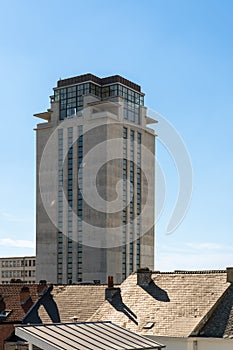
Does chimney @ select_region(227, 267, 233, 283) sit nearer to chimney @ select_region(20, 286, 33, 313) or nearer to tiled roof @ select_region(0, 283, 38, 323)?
tiled roof @ select_region(0, 283, 38, 323)

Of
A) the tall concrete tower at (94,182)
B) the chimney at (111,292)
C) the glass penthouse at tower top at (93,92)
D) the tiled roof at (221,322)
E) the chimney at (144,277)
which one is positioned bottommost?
the tiled roof at (221,322)

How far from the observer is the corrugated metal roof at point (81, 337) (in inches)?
1016

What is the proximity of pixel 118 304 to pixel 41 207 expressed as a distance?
95847 mm

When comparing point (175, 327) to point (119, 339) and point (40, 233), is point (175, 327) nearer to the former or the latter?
point (119, 339)

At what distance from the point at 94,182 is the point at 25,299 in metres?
73.7

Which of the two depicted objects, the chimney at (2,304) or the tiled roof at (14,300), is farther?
the chimney at (2,304)

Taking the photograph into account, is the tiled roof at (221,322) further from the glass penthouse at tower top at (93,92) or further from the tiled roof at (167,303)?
the glass penthouse at tower top at (93,92)

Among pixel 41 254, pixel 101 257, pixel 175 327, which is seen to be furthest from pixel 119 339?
pixel 41 254

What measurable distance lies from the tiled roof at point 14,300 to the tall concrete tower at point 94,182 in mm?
66589

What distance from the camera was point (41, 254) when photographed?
13900cm

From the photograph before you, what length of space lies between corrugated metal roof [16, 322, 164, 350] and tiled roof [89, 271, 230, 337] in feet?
39.0

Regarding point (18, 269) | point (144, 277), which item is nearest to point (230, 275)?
point (144, 277)

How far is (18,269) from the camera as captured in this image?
187 metres

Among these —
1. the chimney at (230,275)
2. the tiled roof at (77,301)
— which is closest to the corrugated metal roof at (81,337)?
the chimney at (230,275)
